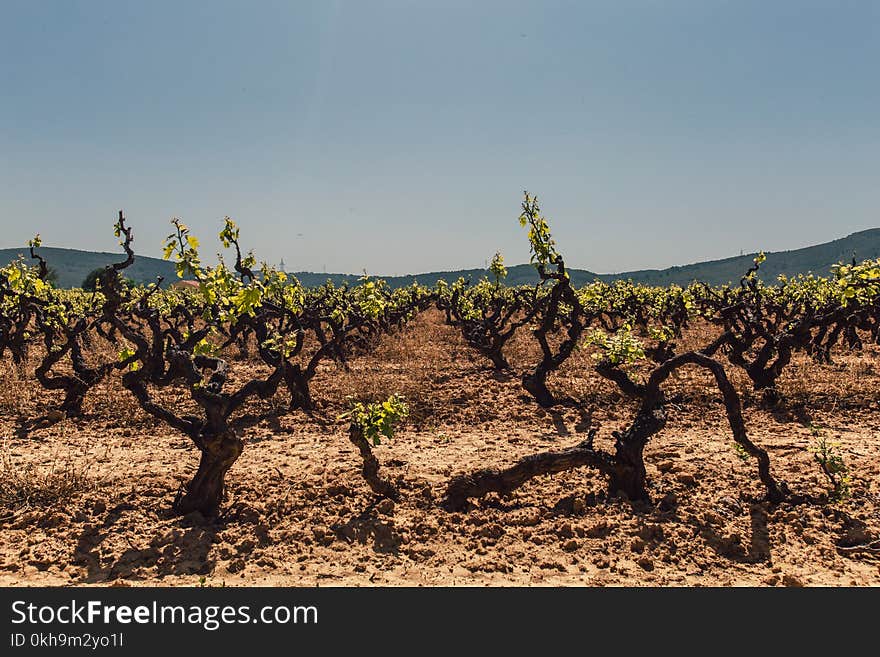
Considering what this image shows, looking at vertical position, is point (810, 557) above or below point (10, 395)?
below

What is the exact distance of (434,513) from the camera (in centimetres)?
693

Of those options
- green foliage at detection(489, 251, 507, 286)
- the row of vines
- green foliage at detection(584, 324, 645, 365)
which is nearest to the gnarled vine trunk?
the row of vines

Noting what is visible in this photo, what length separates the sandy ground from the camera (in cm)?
558

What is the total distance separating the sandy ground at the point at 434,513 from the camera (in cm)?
558

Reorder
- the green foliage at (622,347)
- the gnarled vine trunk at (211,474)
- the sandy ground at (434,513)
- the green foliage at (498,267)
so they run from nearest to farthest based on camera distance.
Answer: the sandy ground at (434,513), the gnarled vine trunk at (211,474), the green foliage at (622,347), the green foliage at (498,267)

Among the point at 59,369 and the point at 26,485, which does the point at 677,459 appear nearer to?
the point at 26,485

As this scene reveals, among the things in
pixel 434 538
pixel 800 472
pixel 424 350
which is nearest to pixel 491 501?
pixel 434 538

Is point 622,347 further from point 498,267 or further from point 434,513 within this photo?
point 498,267

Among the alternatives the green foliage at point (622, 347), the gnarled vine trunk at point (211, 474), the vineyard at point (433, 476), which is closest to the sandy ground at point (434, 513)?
the vineyard at point (433, 476)

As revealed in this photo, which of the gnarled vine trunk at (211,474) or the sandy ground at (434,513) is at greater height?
the gnarled vine trunk at (211,474)

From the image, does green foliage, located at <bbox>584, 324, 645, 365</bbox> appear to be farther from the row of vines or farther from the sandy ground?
the sandy ground

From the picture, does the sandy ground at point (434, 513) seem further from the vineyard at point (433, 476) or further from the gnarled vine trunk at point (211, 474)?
the gnarled vine trunk at point (211, 474)

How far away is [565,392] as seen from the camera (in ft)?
44.8

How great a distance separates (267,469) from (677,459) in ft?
23.8
